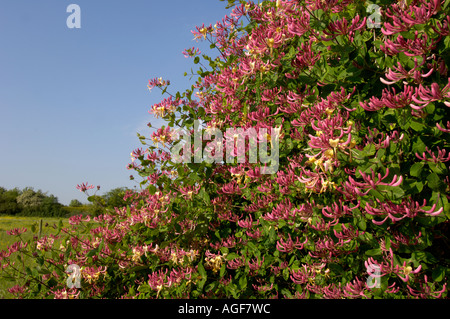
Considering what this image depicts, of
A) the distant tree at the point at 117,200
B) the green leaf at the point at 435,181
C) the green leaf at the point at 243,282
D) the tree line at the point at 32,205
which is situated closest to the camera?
the green leaf at the point at 435,181

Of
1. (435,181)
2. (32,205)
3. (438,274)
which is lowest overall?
(32,205)

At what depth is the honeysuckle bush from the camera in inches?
60.6

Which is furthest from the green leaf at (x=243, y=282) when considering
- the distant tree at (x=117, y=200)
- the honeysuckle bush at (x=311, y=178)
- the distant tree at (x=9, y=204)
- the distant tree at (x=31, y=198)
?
the distant tree at (x=9, y=204)

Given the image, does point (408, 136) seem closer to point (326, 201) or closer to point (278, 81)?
point (326, 201)

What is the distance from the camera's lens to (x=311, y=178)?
155 centimetres

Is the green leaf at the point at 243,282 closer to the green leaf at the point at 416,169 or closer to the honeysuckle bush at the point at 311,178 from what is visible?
the honeysuckle bush at the point at 311,178

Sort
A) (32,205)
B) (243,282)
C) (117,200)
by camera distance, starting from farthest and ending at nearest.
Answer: (32,205) → (117,200) → (243,282)

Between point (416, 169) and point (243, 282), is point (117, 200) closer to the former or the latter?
point (243, 282)

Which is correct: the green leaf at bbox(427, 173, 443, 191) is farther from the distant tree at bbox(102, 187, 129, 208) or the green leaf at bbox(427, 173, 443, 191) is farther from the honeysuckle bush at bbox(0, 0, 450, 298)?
the distant tree at bbox(102, 187, 129, 208)

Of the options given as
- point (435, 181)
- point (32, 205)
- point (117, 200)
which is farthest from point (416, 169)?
point (32, 205)

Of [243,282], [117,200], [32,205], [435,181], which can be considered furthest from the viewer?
[32,205]

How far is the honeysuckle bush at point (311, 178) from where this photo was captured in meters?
1.54

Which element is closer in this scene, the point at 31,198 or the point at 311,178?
the point at 311,178
